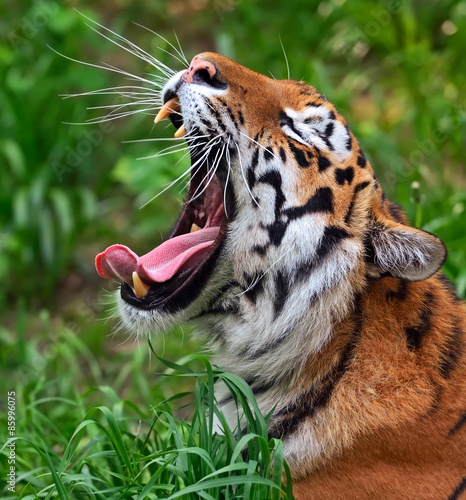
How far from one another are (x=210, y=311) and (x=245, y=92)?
861mm

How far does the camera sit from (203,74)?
291 cm

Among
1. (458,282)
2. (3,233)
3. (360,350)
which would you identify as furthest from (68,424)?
(3,233)

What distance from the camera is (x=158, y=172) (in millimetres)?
5391

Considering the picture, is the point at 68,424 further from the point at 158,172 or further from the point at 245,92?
the point at 158,172

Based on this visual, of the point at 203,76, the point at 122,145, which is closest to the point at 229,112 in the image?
the point at 203,76

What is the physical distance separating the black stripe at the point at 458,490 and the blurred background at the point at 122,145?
161 cm

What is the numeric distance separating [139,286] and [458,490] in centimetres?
135

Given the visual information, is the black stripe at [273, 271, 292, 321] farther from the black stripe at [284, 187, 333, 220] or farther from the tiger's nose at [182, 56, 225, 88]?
the tiger's nose at [182, 56, 225, 88]

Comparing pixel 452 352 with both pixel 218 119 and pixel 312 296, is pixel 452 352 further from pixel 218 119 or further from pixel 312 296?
pixel 218 119

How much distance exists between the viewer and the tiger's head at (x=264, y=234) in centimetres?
276

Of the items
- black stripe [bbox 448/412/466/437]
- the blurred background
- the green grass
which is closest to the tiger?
black stripe [bbox 448/412/466/437]

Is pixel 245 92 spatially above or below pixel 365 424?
above

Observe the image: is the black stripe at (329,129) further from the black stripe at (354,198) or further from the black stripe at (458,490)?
the black stripe at (458,490)

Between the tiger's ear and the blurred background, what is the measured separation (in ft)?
4.59
